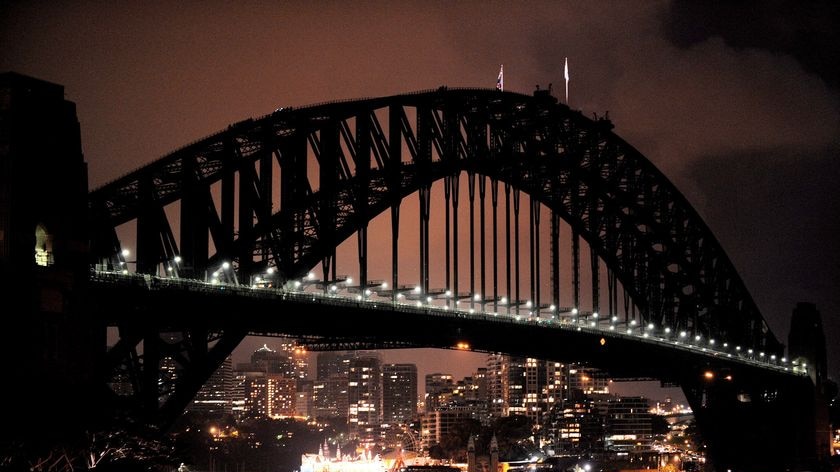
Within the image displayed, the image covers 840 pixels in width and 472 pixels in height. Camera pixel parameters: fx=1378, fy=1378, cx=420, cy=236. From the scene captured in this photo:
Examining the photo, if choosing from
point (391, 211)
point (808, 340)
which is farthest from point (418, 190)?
point (808, 340)

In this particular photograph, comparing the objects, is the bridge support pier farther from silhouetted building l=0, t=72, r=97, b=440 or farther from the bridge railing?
silhouetted building l=0, t=72, r=97, b=440

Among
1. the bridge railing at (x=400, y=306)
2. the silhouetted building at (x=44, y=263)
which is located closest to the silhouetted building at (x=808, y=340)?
the bridge railing at (x=400, y=306)

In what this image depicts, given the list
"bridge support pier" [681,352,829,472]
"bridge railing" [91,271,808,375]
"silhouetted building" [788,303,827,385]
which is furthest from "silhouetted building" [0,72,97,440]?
"silhouetted building" [788,303,827,385]

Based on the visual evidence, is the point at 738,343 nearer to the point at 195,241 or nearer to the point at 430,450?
the point at 430,450

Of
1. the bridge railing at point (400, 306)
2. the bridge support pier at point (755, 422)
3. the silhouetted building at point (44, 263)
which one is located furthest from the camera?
the bridge support pier at point (755, 422)

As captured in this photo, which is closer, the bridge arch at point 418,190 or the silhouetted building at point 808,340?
the bridge arch at point 418,190

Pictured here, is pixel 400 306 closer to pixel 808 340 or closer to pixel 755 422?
pixel 755 422

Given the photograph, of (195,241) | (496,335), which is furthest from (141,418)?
(496,335)

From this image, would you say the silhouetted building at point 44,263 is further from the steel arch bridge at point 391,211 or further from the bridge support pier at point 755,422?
the bridge support pier at point 755,422

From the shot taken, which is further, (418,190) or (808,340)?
(808,340)
